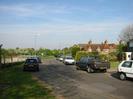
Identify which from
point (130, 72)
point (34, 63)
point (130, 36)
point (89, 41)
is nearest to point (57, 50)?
point (89, 41)

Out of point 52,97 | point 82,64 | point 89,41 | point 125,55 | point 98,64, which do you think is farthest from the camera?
point 89,41

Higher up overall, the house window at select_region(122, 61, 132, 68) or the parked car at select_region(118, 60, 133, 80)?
the house window at select_region(122, 61, 132, 68)

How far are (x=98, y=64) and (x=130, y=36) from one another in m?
54.2

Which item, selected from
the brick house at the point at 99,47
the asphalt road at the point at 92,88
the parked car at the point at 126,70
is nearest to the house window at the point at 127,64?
Result: the parked car at the point at 126,70

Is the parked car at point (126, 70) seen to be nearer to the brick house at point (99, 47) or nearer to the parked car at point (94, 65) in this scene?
the parked car at point (94, 65)

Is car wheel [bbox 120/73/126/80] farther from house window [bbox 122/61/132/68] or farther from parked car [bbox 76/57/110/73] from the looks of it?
parked car [bbox 76/57/110/73]

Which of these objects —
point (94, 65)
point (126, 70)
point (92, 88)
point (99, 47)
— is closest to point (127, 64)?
point (126, 70)

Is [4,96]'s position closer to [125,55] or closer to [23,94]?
[23,94]

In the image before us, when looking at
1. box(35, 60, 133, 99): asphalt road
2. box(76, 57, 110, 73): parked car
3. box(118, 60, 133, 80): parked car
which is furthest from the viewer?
box(76, 57, 110, 73): parked car

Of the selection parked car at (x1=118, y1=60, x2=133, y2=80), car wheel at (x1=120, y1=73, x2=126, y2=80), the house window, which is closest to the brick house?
car wheel at (x1=120, y1=73, x2=126, y2=80)

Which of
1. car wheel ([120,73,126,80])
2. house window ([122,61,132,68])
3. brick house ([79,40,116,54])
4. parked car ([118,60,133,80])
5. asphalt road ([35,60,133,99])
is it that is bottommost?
asphalt road ([35,60,133,99])

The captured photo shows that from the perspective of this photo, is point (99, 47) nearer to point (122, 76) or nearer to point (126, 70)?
point (122, 76)

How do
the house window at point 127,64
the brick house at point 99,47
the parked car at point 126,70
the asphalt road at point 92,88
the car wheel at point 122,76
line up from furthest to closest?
the brick house at point 99,47
the car wheel at point 122,76
the house window at point 127,64
the parked car at point 126,70
the asphalt road at point 92,88

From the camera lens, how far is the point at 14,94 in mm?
14031
